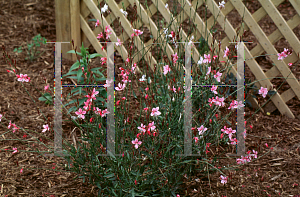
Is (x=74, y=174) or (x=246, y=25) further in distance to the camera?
(x=246, y=25)

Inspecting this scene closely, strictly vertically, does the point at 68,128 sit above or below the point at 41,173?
above

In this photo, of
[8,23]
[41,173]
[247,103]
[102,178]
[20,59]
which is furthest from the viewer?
[8,23]

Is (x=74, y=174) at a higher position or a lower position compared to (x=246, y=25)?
lower

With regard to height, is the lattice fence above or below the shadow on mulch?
above

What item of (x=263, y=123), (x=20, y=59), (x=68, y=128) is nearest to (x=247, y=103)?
(x=263, y=123)

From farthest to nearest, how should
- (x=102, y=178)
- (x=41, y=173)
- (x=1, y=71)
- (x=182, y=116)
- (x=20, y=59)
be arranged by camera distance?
(x=20, y=59) < (x=1, y=71) < (x=41, y=173) < (x=182, y=116) < (x=102, y=178)

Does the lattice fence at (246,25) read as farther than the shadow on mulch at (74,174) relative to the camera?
Yes

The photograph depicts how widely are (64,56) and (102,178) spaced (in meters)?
2.06

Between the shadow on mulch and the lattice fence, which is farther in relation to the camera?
the lattice fence

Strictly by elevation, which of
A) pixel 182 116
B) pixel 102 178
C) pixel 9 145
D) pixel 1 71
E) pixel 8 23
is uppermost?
pixel 8 23

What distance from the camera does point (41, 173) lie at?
2.10 meters

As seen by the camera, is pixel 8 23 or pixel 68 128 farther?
pixel 8 23

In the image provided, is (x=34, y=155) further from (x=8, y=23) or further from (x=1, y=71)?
(x=8, y=23)

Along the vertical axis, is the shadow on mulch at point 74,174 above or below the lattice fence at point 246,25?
below
